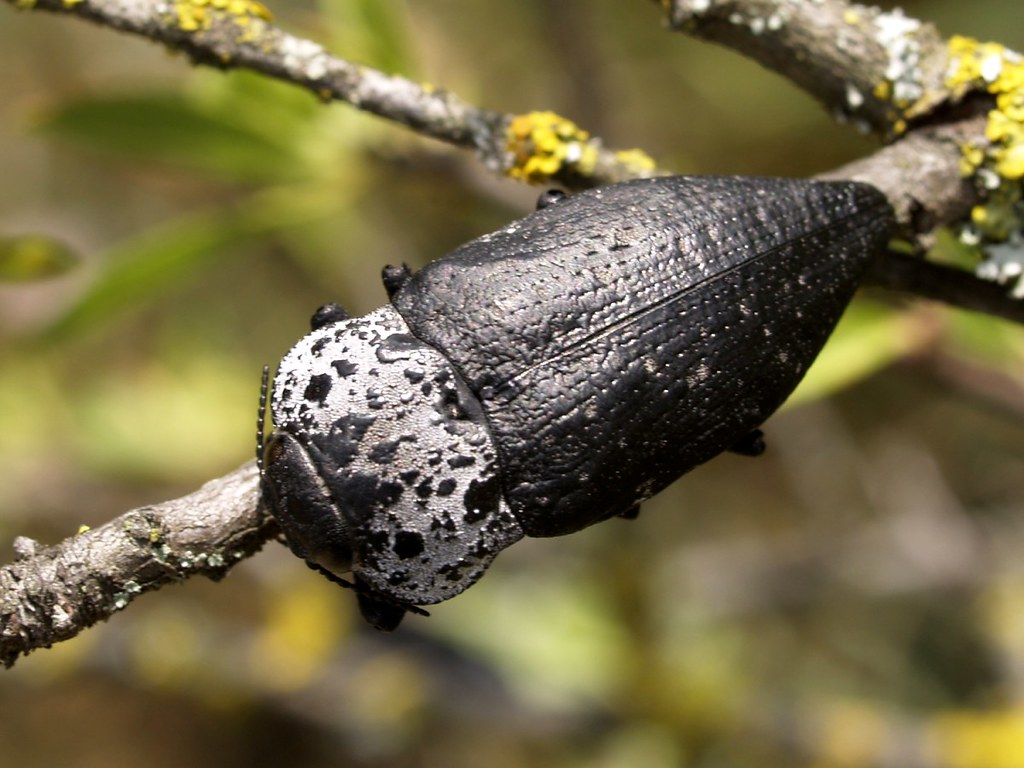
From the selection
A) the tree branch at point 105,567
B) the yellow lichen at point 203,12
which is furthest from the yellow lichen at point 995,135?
the tree branch at point 105,567

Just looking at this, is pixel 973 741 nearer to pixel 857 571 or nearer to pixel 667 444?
pixel 857 571

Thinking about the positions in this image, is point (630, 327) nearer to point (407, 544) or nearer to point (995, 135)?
point (407, 544)

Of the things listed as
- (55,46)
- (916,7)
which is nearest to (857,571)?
(916,7)

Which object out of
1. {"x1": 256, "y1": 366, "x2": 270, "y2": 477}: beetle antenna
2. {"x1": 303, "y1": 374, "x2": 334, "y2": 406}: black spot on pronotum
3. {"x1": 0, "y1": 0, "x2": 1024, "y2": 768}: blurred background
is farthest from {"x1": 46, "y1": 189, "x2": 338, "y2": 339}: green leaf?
{"x1": 303, "y1": 374, "x2": 334, "y2": 406}: black spot on pronotum

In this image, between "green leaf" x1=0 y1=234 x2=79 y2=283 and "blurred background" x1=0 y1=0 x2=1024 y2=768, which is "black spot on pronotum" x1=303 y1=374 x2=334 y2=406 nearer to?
"green leaf" x1=0 y1=234 x2=79 y2=283

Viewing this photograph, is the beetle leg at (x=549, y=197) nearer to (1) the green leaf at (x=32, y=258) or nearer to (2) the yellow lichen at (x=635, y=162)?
(2) the yellow lichen at (x=635, y=162)

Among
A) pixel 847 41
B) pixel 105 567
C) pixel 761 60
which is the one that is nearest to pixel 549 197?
pixel 761 60
